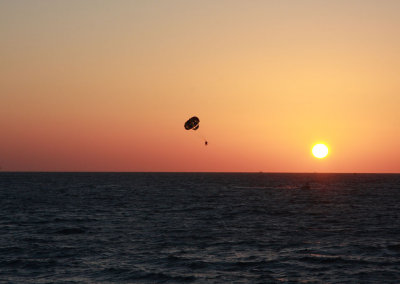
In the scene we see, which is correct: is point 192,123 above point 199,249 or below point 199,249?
above

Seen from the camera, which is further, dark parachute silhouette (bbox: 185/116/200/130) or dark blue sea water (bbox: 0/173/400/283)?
dark parachute silhouette (bbox: 185/116/200/130)

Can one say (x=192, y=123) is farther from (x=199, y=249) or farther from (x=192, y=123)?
(x=199, y=249)

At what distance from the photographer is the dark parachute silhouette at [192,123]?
67.9m

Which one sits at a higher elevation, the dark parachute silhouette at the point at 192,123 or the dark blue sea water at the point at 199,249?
the dark parachute silhouette at the point at 192,123

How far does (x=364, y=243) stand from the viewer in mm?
48688

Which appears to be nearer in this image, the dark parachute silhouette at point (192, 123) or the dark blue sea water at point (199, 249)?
the dark blue sea water at point (199, 249)

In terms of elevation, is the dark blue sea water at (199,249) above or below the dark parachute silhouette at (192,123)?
below

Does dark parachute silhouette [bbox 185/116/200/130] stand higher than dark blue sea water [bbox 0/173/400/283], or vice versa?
dark parachute silhouette [bbox 185/116/200/130]

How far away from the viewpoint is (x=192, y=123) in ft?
225

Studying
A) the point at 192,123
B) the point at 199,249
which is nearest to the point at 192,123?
the point at 192,123

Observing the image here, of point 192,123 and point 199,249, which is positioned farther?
point 192,123

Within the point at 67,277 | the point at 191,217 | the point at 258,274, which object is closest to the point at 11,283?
the point at 67,277

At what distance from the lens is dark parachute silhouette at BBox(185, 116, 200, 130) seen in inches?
2672

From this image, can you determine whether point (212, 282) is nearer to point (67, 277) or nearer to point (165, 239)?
point (67, 277)
